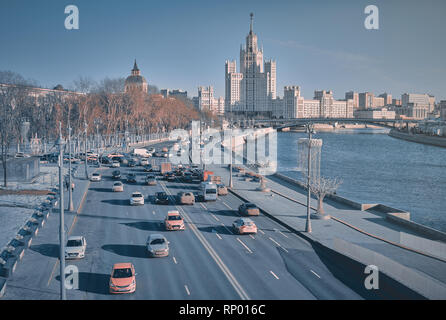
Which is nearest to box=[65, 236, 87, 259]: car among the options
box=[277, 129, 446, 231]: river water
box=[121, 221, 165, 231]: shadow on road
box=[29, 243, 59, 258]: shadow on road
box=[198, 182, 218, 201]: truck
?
box=[29, 243, 59, 258]: shadow on road

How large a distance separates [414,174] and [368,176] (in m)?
7.84

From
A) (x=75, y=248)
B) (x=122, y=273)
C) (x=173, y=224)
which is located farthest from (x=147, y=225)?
(x=122, y=273)

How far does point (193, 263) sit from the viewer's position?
17562 millimetres

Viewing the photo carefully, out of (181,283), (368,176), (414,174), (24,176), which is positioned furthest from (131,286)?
(414,174)

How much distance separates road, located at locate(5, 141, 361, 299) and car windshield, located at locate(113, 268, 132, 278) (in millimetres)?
580

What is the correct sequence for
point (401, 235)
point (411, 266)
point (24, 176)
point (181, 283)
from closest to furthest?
point (181, 283) → point (411, 266) → point (401, 235) → point (24, 176)

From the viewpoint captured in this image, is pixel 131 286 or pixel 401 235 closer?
pixel 131 286

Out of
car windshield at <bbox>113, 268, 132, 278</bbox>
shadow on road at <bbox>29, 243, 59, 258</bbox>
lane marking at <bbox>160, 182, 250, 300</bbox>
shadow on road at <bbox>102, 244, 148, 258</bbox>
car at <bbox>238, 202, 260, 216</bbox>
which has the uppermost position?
car windshield at <bbox>113, 268, 132, 278</bbox>

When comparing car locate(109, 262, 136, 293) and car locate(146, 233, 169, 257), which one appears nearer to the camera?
car locate(109, 262, 136, 293)

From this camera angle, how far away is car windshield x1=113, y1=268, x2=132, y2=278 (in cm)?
1479

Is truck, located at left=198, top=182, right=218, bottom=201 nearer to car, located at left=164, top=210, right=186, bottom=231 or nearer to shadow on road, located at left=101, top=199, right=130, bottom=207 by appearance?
shadow on road, located at left=101, top=199, right=130, bottom=207
